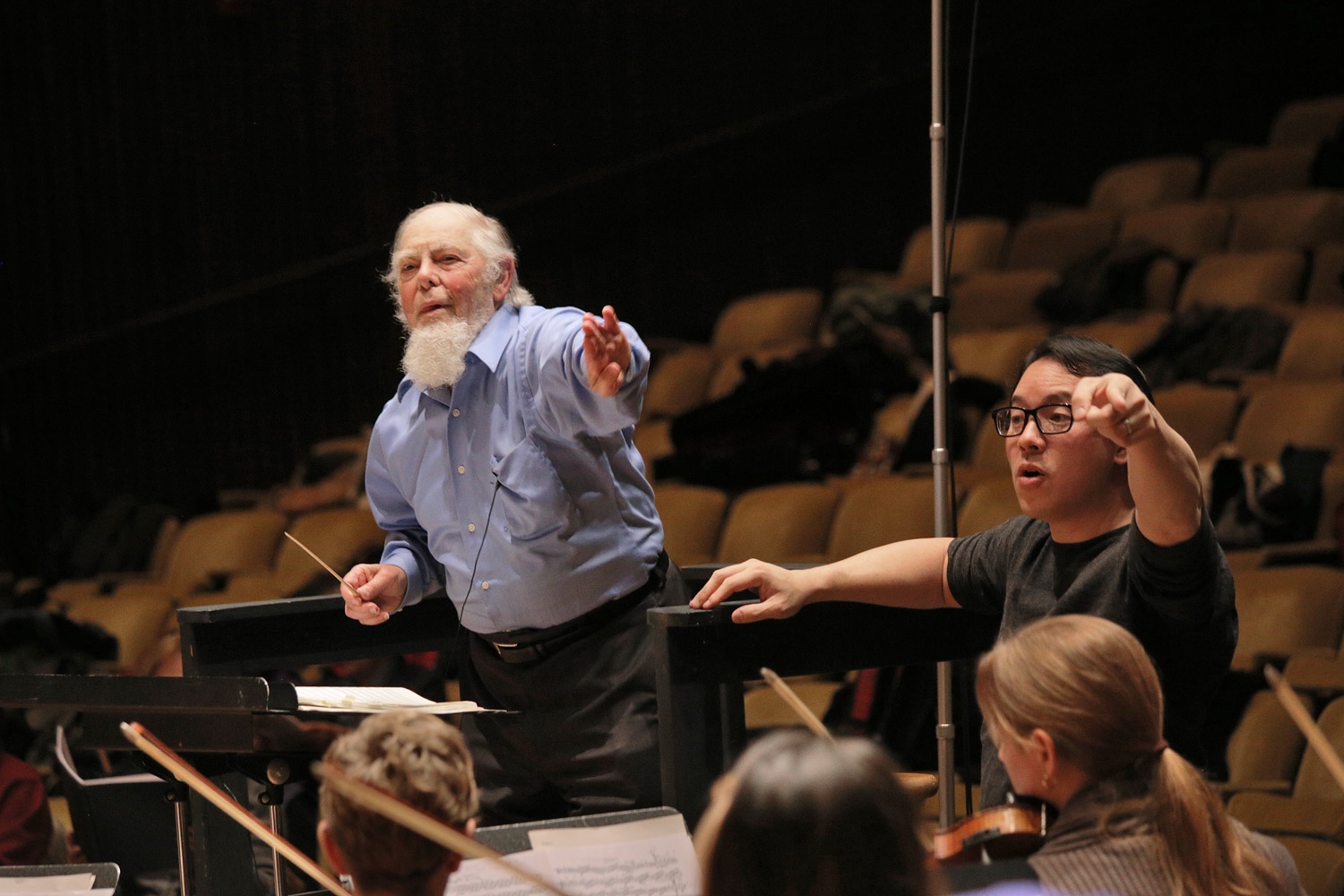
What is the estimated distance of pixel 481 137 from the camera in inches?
191

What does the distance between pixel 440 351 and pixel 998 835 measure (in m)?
1.05

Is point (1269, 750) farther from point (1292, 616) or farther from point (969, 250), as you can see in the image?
point (969, 250)

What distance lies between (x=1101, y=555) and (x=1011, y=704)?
0.40 m

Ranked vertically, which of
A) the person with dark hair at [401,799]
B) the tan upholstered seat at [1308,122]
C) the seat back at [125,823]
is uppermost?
the tan upholstered seat at [1308,122]

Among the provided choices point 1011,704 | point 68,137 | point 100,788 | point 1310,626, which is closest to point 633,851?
point 1011,704

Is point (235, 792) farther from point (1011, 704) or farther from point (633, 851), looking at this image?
point (1011, 704)

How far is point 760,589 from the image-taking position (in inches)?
69.2

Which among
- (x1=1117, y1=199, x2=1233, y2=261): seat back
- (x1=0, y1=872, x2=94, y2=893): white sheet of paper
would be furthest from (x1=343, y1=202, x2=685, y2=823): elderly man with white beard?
(x1=1117, y1=199, x2=1233, y2=261): seat back

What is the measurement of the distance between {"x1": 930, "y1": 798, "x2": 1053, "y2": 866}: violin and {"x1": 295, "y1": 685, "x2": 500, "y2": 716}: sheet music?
518 mm

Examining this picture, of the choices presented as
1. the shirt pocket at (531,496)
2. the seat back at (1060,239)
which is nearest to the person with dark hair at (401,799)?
the shirt pocket at (531,496)

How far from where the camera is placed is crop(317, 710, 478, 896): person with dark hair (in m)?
1.13

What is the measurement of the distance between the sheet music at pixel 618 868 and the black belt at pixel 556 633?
471 millimetres

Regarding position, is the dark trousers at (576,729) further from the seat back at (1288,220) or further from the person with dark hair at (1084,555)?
the seat back at (1288,220)

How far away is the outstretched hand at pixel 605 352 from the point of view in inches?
70.6
